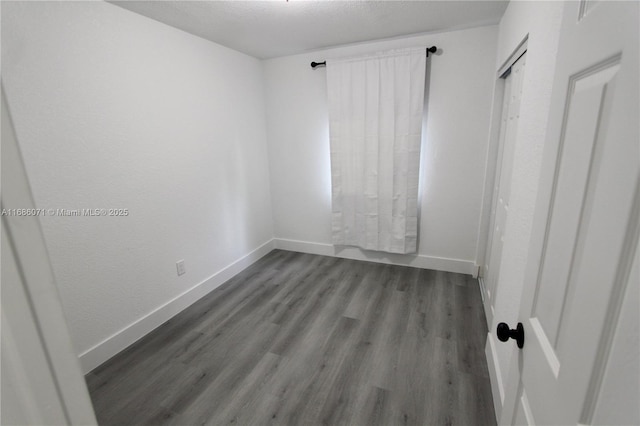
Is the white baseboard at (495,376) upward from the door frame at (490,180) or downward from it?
downward

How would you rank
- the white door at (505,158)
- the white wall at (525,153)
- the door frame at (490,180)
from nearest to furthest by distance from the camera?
the white wall at (525,153) → the white door at (505,158) → the door frame at (490,180)

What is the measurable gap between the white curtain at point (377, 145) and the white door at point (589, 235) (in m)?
2.30

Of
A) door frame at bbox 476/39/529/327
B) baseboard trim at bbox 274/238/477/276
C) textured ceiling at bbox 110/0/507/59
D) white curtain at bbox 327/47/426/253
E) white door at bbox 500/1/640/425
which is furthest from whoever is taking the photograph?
baseboard trim at bbox 274/238/477/276

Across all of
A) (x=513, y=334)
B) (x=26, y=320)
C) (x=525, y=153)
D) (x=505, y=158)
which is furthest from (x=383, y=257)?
(x=26, y=320)

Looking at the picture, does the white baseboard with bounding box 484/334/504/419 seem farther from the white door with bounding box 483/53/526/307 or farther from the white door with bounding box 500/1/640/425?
the white door with bounding box 500/1/640/425

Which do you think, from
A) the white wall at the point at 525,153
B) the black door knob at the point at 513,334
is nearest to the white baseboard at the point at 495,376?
the white wall at the point at 525,153

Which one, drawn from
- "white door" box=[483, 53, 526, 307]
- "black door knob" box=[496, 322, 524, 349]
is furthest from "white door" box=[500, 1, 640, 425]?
"white door" box=[483, 53, 526, 307]

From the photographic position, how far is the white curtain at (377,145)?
9.25ft

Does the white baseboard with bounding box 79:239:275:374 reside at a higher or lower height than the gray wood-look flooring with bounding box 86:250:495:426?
higher

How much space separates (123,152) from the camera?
6.61ft

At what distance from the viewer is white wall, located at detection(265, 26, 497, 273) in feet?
8.75

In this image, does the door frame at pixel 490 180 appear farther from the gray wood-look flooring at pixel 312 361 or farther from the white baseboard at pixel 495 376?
the white baseboard at pixel 495 376

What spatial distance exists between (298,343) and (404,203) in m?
1.77

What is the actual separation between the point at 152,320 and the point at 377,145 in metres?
2.61
